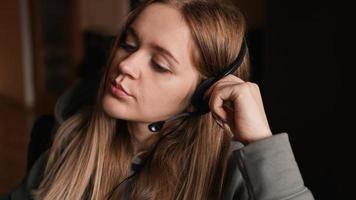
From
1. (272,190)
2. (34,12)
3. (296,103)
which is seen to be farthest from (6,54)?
(272,190)

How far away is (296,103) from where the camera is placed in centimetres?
141

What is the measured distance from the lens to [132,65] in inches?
34.0

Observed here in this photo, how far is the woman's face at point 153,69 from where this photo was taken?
2.82ft

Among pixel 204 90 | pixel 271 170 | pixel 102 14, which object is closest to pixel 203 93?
pixel 204 90

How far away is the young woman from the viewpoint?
0.78m

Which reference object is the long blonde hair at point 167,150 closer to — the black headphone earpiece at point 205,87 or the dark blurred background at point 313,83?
the black headphone earpiece at point 205,87

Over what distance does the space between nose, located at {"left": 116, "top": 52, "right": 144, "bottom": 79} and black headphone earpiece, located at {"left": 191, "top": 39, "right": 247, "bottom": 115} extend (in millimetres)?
128

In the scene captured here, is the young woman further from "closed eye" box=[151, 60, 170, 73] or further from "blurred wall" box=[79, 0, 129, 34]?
"blurred wall" box=[79, 0, 129, 34]

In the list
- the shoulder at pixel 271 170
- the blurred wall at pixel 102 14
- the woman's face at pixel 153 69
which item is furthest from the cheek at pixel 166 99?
the blurred wall at pixel 102 14

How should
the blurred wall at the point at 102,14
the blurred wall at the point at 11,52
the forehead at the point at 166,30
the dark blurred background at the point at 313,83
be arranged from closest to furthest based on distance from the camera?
1. the forehead at the point at 166,30
2. the dark blurred background at the point at 313,83
3. the blurred wall at the point at 102,14
4. the blurred wall at the point at 11,52

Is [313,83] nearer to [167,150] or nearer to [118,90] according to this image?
[167,150]

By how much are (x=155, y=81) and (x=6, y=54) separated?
15.6ft

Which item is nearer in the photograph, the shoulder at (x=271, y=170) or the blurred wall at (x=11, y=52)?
the shoulder at (x=271, y=170)

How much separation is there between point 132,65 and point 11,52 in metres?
4.69
